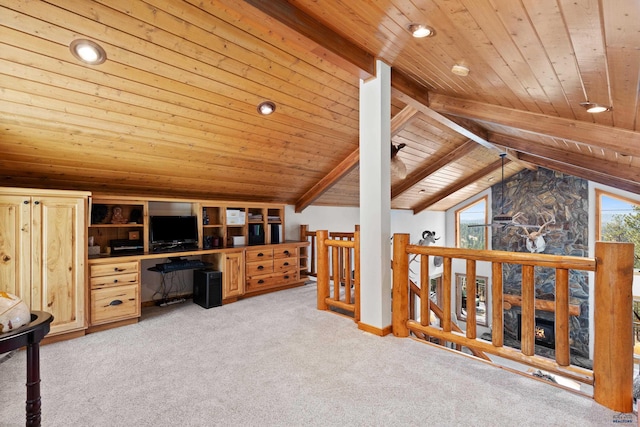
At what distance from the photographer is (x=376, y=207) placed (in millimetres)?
3033

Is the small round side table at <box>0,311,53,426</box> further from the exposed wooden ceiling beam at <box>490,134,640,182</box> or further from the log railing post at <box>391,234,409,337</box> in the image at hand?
the exposed wooden ceiling beam at <box>490,134,640,182</box>

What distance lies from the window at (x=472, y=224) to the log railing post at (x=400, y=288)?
7074 millimetres

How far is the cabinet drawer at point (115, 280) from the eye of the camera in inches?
126

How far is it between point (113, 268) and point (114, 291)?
0.78 ft

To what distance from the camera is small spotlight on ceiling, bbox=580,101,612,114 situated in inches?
96.9

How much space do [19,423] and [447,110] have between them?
14.9 ft

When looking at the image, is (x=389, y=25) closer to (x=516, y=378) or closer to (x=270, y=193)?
(x=516, y=378)

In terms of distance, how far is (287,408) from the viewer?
191 cm

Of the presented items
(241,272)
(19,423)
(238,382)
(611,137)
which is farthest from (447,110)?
(19,423)

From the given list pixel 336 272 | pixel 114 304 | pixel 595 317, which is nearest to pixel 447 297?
pixel 595 317

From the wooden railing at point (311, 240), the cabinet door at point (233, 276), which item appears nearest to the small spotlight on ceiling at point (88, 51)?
the cabinet door at point (233, 276)

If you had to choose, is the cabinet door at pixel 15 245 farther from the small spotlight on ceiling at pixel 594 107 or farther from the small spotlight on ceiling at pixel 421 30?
the small spotlight on ceiling at pixel 594 107

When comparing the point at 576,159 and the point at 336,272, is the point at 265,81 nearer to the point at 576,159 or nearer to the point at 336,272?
the point at 336,272

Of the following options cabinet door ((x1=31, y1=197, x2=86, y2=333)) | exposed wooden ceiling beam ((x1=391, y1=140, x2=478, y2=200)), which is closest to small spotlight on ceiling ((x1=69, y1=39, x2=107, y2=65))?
cabinet door ((x1=31, y1=197, x2=86, y2=333))
